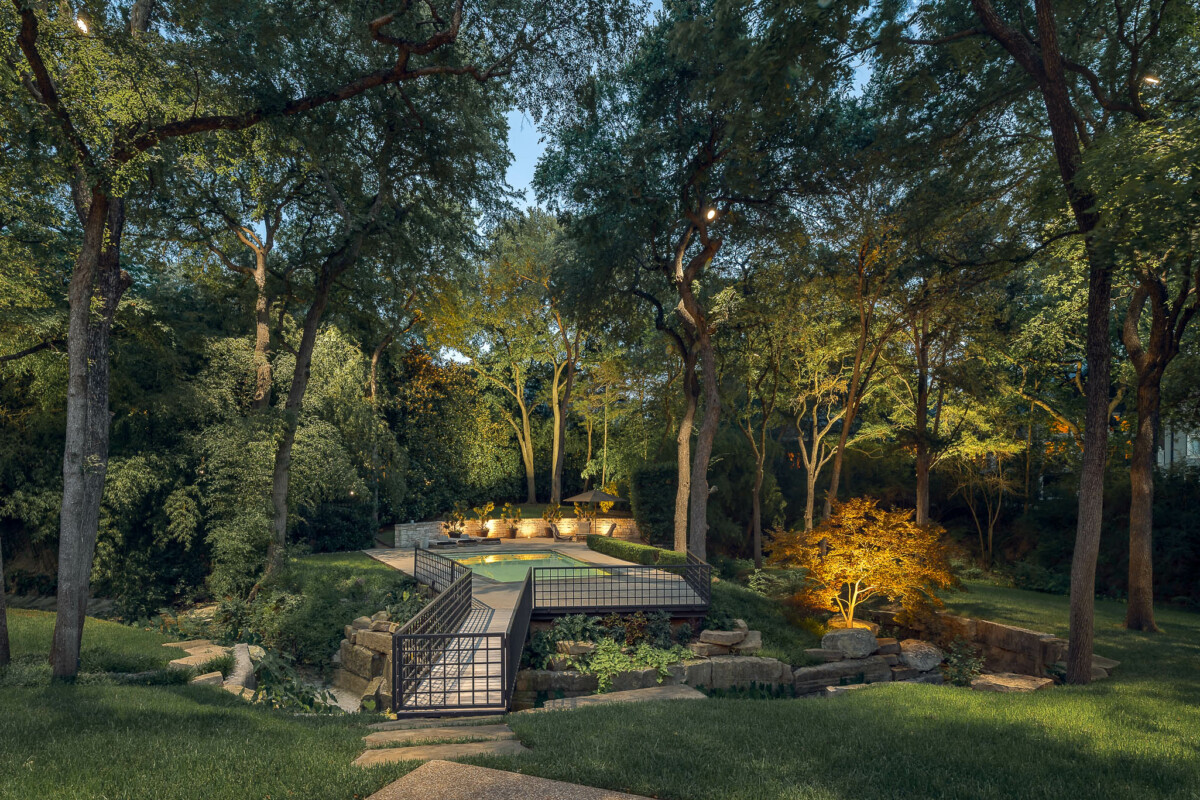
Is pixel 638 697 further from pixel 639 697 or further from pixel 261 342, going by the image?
pixel 261 342

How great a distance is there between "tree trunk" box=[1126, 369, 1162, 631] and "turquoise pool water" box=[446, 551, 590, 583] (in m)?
12.6

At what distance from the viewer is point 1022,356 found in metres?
20.8

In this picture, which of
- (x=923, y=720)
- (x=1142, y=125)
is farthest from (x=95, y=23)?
(x=1142, y=125)

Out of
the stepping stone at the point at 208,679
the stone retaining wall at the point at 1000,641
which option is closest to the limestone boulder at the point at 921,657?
the stone retaining wall at the point at 1000,641

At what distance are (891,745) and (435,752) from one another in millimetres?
3858

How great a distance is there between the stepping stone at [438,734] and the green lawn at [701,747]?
0.79 feet

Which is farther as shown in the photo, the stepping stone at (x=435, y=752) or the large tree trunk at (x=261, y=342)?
Answer: the large tree trunk at (x=261, y=342)

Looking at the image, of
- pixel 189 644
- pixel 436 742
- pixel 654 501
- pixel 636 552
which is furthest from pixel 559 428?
pixel 436 742

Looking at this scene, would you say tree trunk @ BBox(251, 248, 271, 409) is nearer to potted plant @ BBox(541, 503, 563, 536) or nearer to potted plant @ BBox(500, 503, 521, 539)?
potted plant @ BBox(500, 503, 521, 539)

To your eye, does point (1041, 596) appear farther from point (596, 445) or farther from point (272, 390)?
point (272, 390)

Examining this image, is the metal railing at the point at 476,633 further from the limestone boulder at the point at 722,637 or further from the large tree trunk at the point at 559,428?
the large tree trunk at the point at 559,428

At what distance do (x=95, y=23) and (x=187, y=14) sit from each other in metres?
1.58

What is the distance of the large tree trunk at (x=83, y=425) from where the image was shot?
844 centimetres

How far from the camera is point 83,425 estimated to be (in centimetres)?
864
